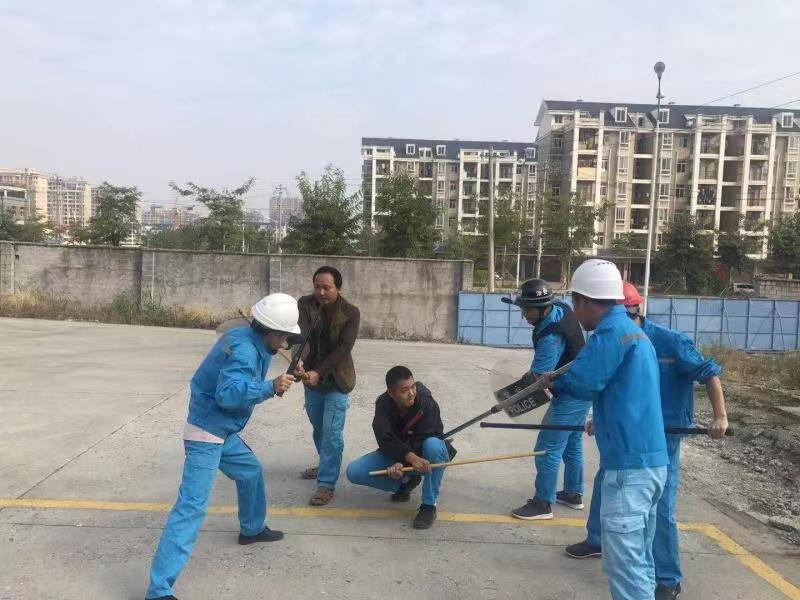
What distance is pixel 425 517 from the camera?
157 inches

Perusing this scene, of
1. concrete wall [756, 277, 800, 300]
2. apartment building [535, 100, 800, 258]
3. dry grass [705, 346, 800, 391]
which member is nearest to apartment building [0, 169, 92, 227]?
apartment building [535, 100, 800, 258]

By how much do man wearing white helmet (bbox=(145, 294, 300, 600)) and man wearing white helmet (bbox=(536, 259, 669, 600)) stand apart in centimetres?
144

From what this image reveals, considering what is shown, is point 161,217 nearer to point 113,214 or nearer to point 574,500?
point 113,214

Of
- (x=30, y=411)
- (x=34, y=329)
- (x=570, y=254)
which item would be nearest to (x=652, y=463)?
(x=30, y=411)

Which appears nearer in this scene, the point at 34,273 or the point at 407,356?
the point at 407,356

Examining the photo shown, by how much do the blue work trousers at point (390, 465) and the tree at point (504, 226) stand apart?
101 feet

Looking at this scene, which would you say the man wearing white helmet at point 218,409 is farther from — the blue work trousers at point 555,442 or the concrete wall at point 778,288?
the concrete wall at point 778,288

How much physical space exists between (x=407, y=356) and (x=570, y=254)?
28.7m

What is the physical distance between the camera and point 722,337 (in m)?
18.6

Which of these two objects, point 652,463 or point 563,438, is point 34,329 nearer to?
point 563,438

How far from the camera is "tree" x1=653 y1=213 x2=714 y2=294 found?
4184 cm

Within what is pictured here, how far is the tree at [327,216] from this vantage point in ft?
80.2

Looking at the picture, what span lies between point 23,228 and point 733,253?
46160 mm

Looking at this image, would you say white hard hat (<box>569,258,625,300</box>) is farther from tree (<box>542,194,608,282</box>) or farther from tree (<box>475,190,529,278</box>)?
tree (<box>542,194,608,282</box>)
